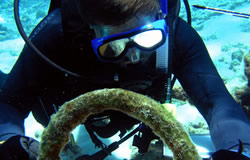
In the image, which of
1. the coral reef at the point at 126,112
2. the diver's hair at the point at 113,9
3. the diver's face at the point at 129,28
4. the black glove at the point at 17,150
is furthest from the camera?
the diver's face at the point at 129,28

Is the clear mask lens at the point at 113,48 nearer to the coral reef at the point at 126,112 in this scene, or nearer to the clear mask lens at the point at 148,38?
the clear mask lens at the point at 148,38

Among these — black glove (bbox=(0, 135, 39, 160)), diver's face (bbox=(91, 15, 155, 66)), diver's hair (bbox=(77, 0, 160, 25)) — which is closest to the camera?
black glove (bbox=(0, 135, 39, 160))

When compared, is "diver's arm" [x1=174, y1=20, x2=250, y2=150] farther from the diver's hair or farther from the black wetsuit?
the diver's hair

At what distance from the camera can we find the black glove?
3.93ft

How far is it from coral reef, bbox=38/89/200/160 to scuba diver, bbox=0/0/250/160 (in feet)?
3.73

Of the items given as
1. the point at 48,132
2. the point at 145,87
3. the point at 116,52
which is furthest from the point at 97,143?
the point at 48,132

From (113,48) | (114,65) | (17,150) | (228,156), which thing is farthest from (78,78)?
(228,156)

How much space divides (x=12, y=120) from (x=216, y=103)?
2.38m

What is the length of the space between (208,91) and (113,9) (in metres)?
1.57

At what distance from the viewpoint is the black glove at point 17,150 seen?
1.20 meters

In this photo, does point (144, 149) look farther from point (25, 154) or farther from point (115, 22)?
point (115, 22)

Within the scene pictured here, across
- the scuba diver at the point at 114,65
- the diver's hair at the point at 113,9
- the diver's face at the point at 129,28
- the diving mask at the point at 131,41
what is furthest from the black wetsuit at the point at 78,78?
the diver's hair at the point at 113,9

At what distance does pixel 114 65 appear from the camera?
7.20ft

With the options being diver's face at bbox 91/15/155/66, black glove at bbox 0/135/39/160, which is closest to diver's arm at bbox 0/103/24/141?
black glove at bbox 0/135/39/160
